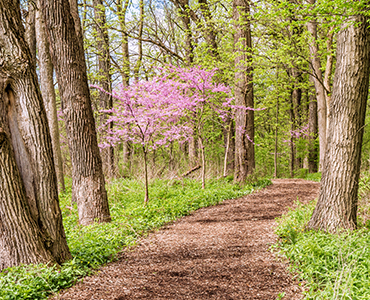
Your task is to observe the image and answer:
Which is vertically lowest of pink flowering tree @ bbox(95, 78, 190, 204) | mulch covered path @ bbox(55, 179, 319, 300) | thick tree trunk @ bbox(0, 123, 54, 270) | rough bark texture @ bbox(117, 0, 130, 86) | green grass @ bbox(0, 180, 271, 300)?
mulch covered path @ bbox(55, 179, 319, 300)

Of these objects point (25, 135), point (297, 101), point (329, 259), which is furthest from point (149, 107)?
point (297, 101)

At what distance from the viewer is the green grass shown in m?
3.01

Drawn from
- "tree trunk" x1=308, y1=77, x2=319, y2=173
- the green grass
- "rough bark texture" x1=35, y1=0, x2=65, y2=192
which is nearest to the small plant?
the green grass

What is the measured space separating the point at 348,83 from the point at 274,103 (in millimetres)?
11910

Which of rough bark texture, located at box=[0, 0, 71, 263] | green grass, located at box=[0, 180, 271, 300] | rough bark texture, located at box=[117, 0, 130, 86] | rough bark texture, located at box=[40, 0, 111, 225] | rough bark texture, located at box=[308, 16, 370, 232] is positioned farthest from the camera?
rough bark texture, located at box=[117, 0, 130, 86]

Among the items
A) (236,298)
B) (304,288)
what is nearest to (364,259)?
(304,288)

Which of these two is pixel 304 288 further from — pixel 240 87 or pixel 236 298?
pixel 240 87

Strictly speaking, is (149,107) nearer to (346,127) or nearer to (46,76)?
(46,76)

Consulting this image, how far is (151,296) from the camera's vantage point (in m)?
3.00

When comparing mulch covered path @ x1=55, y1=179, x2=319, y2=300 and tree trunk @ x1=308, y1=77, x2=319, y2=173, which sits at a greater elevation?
tree trunk @ x1=308, y1=77, x2=319, y2=173

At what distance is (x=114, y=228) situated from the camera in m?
5.05

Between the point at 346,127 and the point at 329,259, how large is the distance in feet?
6.08

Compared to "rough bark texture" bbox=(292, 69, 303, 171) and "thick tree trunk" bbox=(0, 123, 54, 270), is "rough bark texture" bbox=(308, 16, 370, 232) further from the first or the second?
"rough bark texture" bbox=(292, 69, 303, 171)

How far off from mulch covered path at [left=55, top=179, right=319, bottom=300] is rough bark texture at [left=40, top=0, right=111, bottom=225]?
4.50ft
